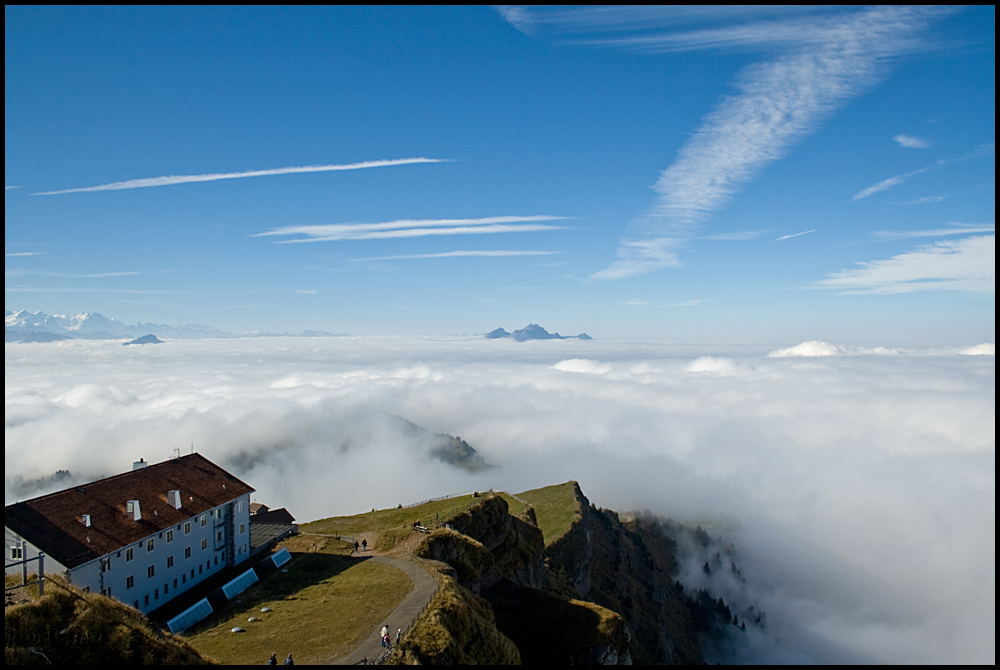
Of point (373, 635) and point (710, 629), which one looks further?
point (710, 629)

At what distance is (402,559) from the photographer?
51875 millimetres

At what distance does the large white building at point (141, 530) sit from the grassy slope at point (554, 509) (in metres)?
76.3

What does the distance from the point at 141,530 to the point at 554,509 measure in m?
113

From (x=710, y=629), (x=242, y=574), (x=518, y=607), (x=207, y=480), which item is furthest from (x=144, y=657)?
(x=710, y=629)

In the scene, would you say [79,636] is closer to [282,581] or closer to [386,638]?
[386,638]

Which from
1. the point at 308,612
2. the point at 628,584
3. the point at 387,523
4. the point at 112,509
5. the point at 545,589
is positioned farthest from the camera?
the point at 628,584

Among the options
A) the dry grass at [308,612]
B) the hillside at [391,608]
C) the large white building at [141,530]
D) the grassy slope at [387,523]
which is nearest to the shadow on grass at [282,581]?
the dry grass at [308,612]

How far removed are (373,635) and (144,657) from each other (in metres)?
14.5

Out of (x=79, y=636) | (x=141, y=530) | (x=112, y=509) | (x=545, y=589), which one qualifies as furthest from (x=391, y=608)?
(x=545, y=589)

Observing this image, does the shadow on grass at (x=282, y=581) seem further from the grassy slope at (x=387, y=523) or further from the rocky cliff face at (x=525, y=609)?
the rocky cliff face at (x=525, y=609)

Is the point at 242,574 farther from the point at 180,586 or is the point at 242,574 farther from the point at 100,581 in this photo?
the point at 100,581

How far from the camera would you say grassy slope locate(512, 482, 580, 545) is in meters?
123

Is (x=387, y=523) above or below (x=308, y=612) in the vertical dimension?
below

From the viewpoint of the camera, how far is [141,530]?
148 ft
